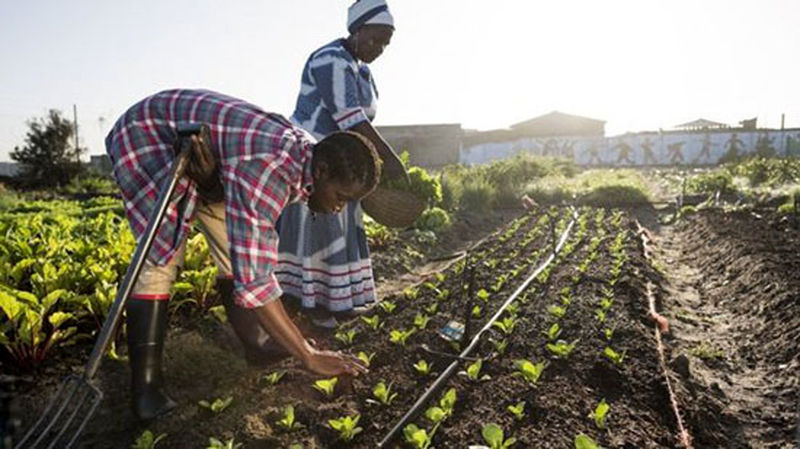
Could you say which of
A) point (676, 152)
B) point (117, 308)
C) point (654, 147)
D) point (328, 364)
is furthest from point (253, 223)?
point (654, 147)

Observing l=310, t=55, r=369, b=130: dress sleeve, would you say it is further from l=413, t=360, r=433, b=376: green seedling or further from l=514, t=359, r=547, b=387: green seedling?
l=514, t=359, r=547, b=387: green seedling

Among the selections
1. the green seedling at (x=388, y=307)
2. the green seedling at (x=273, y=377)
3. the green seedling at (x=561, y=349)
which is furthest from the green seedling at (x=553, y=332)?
the green seedling at (x=273, y=377)

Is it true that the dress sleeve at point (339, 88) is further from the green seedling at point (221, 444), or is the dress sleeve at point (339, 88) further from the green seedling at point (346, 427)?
the green seedling at point (221, 444)

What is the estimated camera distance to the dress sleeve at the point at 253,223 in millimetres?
1752

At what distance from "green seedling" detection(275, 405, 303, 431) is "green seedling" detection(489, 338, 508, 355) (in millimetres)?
1206

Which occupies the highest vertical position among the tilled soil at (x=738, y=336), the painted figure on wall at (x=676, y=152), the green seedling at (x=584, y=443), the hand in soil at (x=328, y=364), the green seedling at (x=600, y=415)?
the painted figure on wall at (x=676, y=152)

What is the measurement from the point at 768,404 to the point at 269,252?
270 cm

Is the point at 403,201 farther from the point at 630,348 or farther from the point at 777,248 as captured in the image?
the point at 777,248

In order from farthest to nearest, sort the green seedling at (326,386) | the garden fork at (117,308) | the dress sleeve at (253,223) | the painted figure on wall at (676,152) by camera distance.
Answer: the painted figure on wall at (676,152)
the green seedling at (326,386)
the dress sleeve at (253,223)
the garden fork at (117,308)

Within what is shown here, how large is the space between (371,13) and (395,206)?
1.06 metres

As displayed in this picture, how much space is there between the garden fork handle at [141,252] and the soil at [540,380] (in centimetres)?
52

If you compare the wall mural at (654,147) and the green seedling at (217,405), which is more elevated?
the wall mural at (654,147)

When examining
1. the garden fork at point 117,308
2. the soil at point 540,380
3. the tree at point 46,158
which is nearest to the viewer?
the garden fork at point 117,308

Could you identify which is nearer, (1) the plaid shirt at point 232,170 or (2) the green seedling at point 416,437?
(1) the plaid shirt at point 232,170
